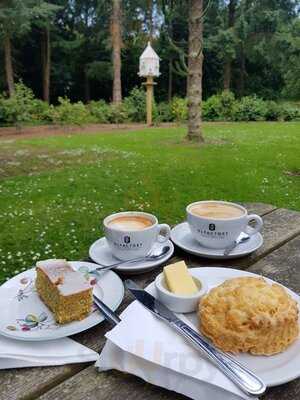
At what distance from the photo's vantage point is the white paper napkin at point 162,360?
0.69 m

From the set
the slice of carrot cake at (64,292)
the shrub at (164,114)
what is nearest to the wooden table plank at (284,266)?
the slice of carrot cake at (64,292)

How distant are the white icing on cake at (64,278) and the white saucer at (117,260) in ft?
0.64

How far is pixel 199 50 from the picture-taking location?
7.78m

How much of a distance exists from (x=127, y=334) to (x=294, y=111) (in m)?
18.2

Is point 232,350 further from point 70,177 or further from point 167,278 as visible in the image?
point 70,177

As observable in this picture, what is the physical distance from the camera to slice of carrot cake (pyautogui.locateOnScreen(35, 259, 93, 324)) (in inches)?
35.0

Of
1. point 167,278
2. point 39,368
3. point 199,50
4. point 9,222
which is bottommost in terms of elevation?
point 9,222

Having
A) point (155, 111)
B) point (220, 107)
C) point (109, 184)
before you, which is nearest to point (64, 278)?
point (109, 184)

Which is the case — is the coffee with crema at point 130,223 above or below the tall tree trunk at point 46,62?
below

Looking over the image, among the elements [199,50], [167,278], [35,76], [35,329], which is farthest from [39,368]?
[35,76]

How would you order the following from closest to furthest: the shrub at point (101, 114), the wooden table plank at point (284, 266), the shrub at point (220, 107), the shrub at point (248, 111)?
the wooden table plank at point (284, 266), the shrub at point (101, 114), the shrub at point (220, 107), the shrub at point (248, 111)

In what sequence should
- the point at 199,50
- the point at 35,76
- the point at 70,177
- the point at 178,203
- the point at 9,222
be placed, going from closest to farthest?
the point at 9,222
the point at 178,203
the point at 70,177
the point at 199,50
the point at 35,76

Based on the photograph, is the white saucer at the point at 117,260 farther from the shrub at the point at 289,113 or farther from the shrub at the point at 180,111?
the shrub at the point at 289,113

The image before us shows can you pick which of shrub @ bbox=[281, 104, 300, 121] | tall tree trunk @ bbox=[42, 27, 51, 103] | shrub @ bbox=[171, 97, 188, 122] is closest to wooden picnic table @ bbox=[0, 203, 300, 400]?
shrub @ bbox=[171, 97, 188, 122]
